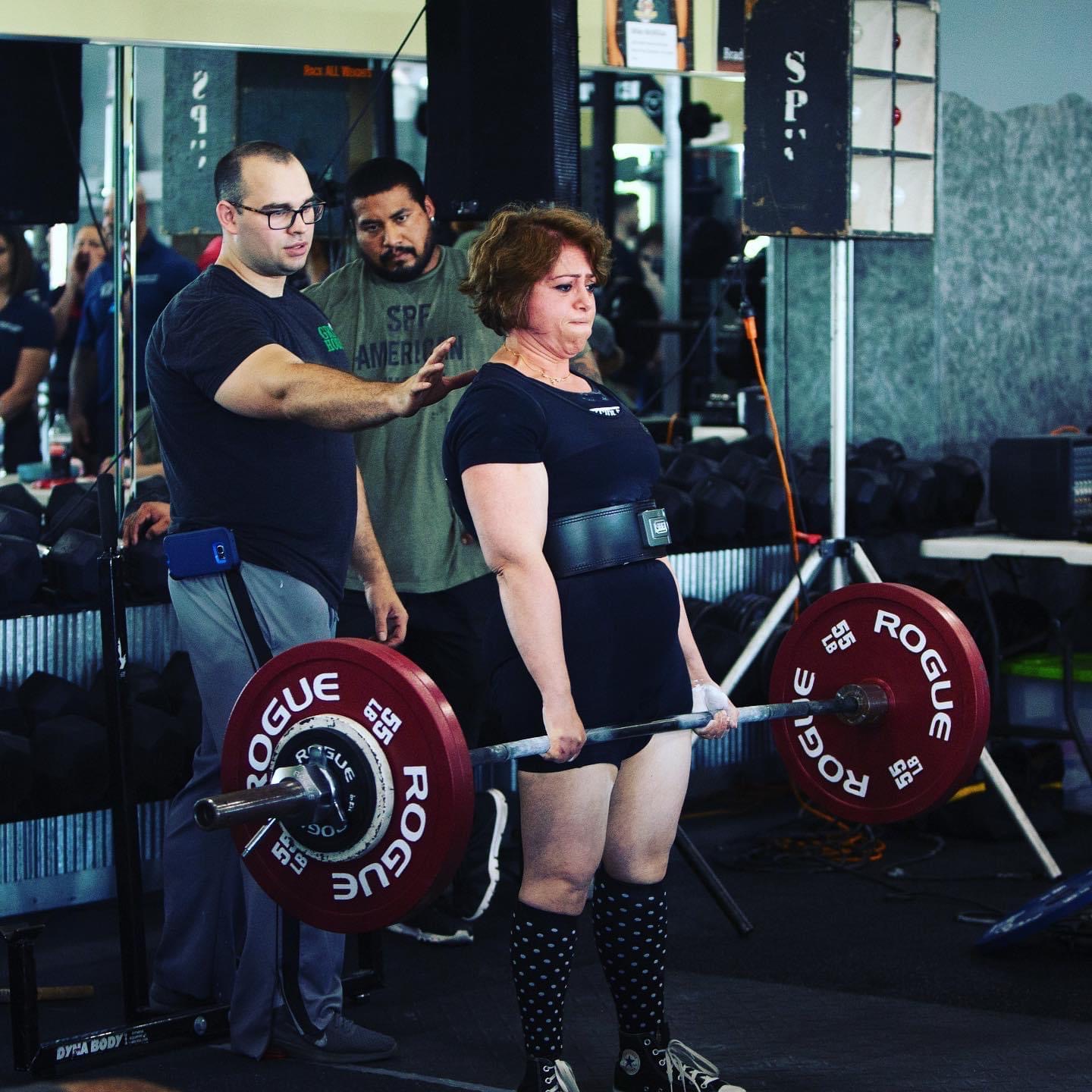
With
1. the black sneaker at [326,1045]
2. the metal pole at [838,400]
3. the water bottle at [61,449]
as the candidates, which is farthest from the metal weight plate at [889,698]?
the water bottle at [61,449]

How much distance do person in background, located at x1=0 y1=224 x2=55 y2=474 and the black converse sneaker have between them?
4366 millimetres

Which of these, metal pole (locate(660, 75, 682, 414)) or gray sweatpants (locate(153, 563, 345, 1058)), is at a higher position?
metal pole (locate(660, 75, 682, 414))

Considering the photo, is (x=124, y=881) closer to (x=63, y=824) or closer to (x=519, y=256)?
(x=63, y=824)

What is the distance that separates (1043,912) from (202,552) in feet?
5.87

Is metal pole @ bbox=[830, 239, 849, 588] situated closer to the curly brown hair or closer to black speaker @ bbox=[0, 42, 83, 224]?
the curly brown hair

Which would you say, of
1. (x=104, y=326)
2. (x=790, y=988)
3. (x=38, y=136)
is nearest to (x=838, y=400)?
(x=790, y=988)

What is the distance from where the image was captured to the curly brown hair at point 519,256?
2510 mm

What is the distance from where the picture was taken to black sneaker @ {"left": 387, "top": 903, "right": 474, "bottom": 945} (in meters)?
3.68

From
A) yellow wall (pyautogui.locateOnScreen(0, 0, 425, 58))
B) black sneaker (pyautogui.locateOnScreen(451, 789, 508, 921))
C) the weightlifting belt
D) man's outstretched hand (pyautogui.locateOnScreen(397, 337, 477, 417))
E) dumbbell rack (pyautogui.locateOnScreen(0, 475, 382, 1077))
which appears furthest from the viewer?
yellow wall (pyautogui.locateOnScreen(0, 0, 425, 58))

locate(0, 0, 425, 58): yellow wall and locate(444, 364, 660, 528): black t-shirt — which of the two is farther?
locate(0, 0, 425, 58): yellow wall

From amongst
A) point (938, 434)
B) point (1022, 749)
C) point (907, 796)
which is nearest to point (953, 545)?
point (1022, 749)

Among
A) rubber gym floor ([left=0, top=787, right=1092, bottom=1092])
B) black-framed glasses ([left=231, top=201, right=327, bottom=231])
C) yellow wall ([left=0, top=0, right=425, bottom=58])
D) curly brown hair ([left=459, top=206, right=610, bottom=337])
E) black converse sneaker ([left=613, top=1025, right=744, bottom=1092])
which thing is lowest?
rubber gym floor ([left=0, top=787, right=1092, bottom=1092])

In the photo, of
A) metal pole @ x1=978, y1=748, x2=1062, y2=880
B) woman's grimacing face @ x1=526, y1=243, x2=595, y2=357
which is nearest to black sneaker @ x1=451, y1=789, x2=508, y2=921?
metal pole @ x1=978, y1=748, x2=1062, y2=880

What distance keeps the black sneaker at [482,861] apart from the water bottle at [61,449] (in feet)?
8.54
